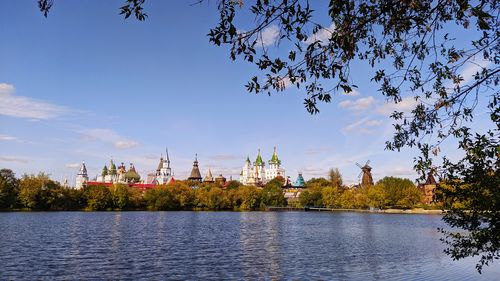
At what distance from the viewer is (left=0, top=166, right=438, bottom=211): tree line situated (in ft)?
329

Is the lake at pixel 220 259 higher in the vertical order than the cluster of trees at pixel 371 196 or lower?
lower

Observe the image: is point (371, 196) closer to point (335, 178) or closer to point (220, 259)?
point (335, 178)

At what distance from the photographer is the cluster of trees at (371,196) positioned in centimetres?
13200

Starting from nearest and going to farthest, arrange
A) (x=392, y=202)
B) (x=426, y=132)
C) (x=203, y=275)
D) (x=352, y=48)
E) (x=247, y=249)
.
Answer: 1. (x=352, y=48)
2. (x=426, y=132)
3. (x=203, y=275)
4. (x=247, y=249)
5. (x=392, y=202)

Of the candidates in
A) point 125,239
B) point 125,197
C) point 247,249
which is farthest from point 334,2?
point 125,197

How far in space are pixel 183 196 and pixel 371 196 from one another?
57769 mm

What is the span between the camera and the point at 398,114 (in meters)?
9.93

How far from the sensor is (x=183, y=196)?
12825 cm

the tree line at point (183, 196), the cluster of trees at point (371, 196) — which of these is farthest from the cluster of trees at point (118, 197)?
the cluster of trees at point (371, 196)

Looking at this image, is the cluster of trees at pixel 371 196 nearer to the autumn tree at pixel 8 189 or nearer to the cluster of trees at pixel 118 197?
the cluster of trees at pixel 118 197

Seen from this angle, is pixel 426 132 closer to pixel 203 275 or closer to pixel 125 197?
pixel 203 275

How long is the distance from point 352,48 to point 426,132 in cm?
417

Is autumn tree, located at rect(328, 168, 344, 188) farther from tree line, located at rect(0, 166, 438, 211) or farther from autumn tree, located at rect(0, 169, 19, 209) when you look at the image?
autumn tree, located at rect(0, 169, 19, 209)

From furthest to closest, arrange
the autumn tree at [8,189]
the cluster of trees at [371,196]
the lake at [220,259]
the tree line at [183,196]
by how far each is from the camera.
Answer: the cluster of trees at [371,196] < the tree line at [183,196] < the autumn tree at [8,189] < the lake at [220,259]
